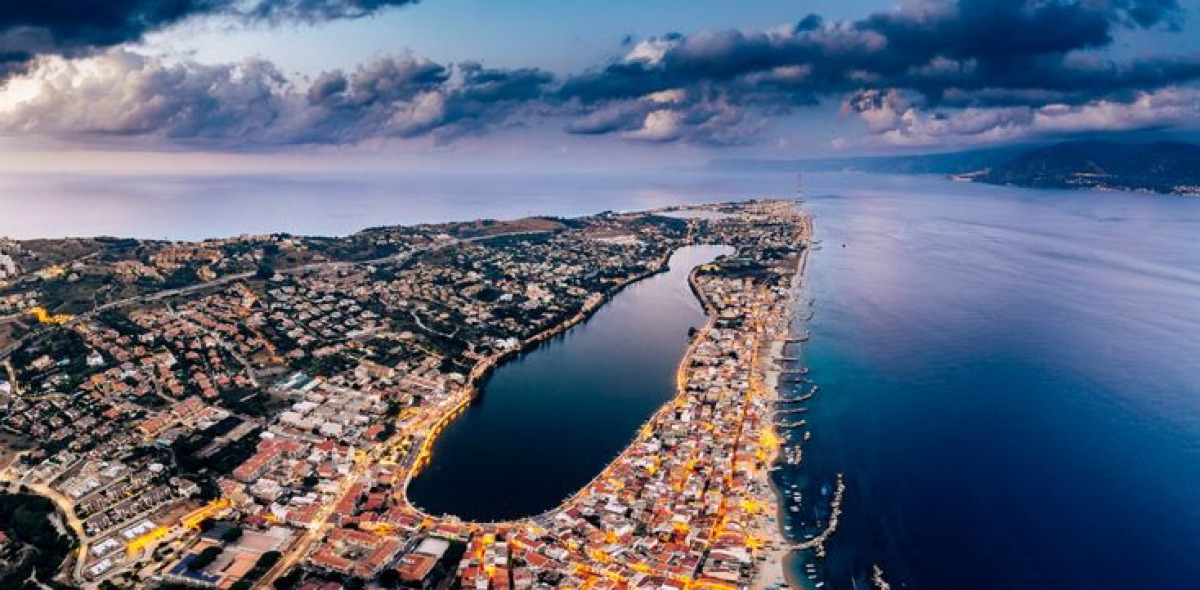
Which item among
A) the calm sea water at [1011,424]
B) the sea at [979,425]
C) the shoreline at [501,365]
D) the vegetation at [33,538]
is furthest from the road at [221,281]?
the calm sea water at [1011,424]

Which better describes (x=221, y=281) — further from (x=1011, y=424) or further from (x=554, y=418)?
(x=1011, y=424)

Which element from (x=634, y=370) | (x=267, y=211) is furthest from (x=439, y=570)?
(x=267, y=211)

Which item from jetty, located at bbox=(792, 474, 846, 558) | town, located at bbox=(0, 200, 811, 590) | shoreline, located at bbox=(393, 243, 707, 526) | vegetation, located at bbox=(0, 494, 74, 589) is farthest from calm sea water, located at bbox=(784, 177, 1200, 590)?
vegetation, located at bbox=(0, 494, 74, 589)

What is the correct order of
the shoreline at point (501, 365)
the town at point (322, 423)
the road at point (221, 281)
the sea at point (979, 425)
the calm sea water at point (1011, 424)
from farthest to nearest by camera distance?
the road at point (221, 281)
the shoreline at point (501, 365)
the sea at point (979, 425)
the calm sea water at point (1011, 424)
the town at point (322, 423)

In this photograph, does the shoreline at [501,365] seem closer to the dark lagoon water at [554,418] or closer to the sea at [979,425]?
the dark lagoon water at [554,418]

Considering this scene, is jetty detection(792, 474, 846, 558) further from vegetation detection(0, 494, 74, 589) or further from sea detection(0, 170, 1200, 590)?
vegetation detection(0, 494, 74, 589)

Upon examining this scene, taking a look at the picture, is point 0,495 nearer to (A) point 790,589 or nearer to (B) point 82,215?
(A) point 790,589
